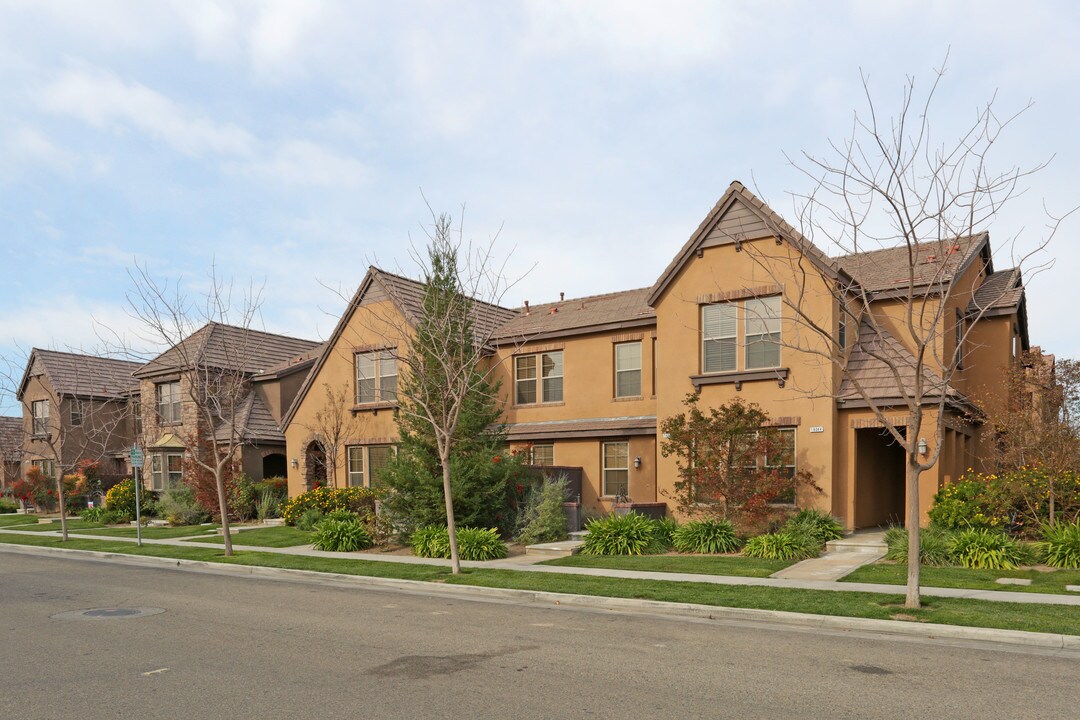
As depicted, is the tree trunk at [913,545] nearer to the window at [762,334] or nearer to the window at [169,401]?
the window at [762,334]

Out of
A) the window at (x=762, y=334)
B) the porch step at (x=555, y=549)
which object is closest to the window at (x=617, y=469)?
the porch step at (x=555, y=549)

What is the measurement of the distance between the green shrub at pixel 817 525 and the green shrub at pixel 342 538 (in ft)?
34.8

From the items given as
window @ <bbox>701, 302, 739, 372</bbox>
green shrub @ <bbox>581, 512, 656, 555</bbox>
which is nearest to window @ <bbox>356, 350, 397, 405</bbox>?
green shrub @ <bbox>581, 512, 656, 555</bbox>

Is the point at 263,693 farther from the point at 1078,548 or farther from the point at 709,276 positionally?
the point at 709,276

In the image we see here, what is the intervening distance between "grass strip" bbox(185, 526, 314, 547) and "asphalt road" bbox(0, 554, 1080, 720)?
10.3 m

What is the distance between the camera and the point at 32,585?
15.8m

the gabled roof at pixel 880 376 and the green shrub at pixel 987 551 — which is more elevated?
the gabled roof at pixel 880 376

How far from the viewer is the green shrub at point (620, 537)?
59.6 ft

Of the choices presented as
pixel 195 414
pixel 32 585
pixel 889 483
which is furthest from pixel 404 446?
pixel 195 414

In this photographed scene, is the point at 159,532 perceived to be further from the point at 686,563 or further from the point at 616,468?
the point at 686,563

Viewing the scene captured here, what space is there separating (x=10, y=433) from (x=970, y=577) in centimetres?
5535

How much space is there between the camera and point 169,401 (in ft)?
118

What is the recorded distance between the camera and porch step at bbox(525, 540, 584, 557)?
1857cm

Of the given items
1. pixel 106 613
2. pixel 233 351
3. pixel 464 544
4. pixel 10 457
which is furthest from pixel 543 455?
pixel 10 457
